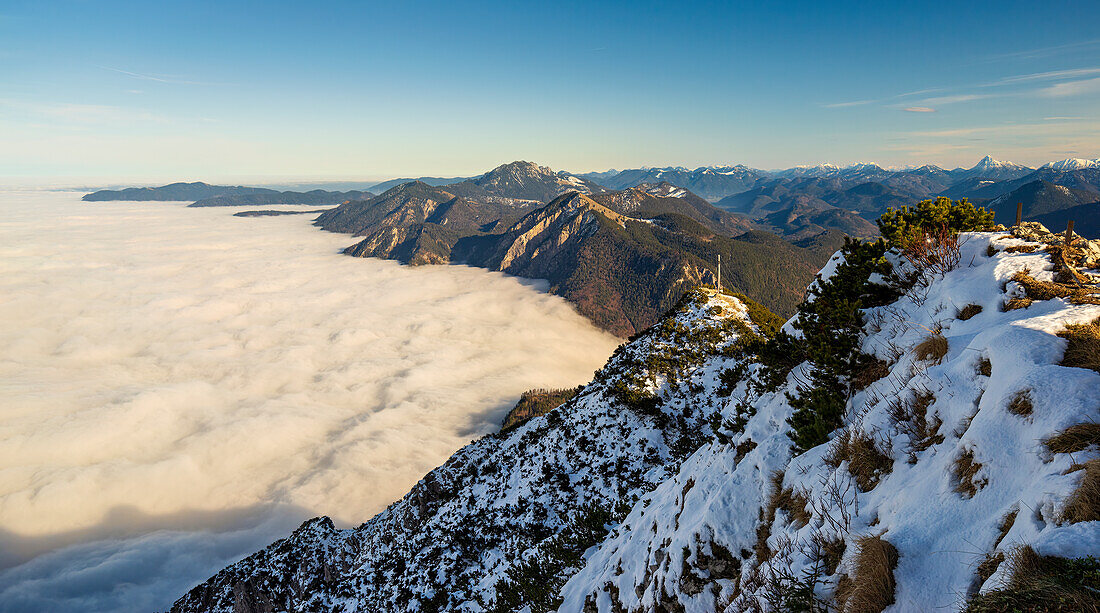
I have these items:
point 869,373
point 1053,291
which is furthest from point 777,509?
point 1053,291

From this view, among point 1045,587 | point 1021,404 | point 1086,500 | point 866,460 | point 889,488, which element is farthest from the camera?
point 866,460

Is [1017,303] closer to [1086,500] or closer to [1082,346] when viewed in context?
[1082,346]

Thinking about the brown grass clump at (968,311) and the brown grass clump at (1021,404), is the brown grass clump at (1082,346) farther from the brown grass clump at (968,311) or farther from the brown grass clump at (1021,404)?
the brown grass clump at (968,311)

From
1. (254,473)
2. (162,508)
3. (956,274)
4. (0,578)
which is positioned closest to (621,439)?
(956,274)

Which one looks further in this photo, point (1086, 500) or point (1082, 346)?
point (1082, 346)

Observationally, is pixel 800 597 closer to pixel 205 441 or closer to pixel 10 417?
pixel 205 441

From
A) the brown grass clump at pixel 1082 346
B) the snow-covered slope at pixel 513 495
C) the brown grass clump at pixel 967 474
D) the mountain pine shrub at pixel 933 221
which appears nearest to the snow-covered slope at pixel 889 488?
the brown grass clump at pixel 967 474
